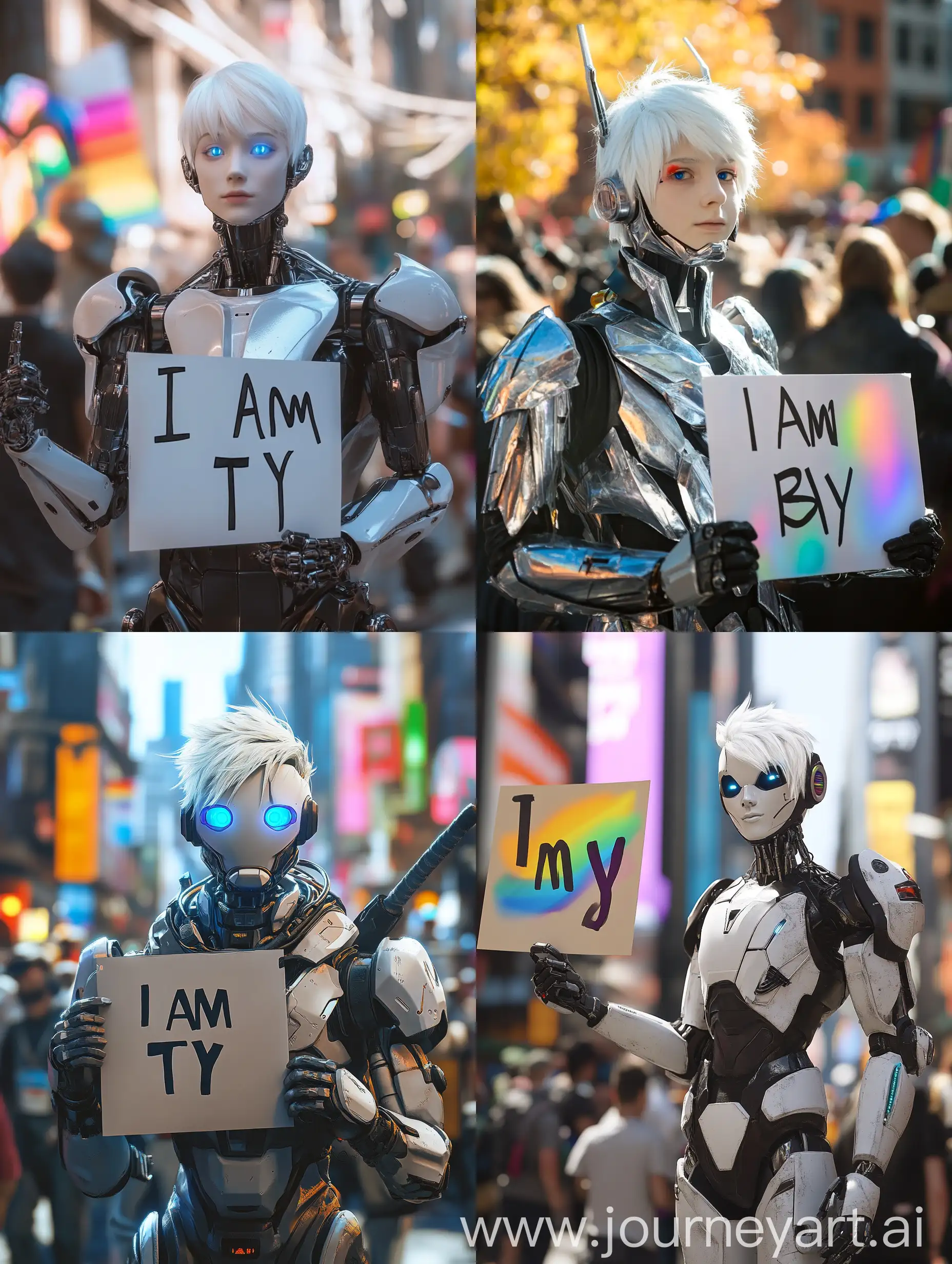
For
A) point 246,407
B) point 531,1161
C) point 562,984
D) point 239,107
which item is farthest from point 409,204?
point 531,1161

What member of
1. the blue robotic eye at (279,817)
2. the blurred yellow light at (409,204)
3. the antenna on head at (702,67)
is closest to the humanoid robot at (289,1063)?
the blue robotic eye at (279,817)

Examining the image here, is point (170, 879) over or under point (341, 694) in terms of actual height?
under

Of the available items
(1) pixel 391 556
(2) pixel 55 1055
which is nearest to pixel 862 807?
(1) pixel 391 556

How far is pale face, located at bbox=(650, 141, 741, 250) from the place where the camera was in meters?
1.88

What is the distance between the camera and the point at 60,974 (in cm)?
222

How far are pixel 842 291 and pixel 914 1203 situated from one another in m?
1.97

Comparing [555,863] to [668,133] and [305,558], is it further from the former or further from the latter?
[668,133]

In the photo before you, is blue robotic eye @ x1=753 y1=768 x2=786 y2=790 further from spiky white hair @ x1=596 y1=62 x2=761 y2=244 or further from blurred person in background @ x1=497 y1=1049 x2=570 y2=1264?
spiky white hair @ x1=596 y1=62 x2=761 y2=244

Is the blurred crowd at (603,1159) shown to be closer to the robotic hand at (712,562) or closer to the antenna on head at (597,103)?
the robotic hand at (712,562)

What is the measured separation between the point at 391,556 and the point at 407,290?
0.34 m

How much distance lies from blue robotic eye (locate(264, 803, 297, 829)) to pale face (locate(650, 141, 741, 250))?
92 centimetres

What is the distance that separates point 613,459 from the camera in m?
1.90

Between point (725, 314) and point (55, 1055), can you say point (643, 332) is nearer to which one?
point (725, 314)

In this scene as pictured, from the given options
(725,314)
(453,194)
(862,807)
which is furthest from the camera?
(453,194)
